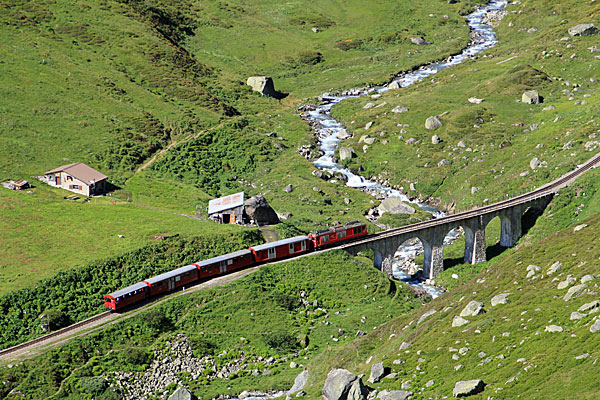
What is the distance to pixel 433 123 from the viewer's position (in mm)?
157625

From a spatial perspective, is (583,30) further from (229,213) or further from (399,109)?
(229,213)

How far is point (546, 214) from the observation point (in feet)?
372

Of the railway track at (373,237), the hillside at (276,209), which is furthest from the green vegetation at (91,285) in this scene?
the railway track at (373,237)

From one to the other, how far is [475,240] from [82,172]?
225 ft

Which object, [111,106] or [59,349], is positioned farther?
[111,106]

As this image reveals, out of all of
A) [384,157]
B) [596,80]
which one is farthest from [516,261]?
[596,80]

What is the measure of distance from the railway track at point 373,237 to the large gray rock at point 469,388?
154 ft

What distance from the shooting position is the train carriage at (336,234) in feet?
333

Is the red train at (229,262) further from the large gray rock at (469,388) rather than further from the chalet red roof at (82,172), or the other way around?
the large gray rock at (469,388)

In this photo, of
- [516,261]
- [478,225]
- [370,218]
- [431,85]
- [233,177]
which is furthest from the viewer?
[431,85]

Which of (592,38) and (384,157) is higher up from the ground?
(592,38)

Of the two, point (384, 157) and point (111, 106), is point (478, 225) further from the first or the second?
point (111, 106)

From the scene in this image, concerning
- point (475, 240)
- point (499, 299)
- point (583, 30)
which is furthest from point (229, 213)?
point (583, 30)

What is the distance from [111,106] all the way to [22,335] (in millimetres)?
84555
